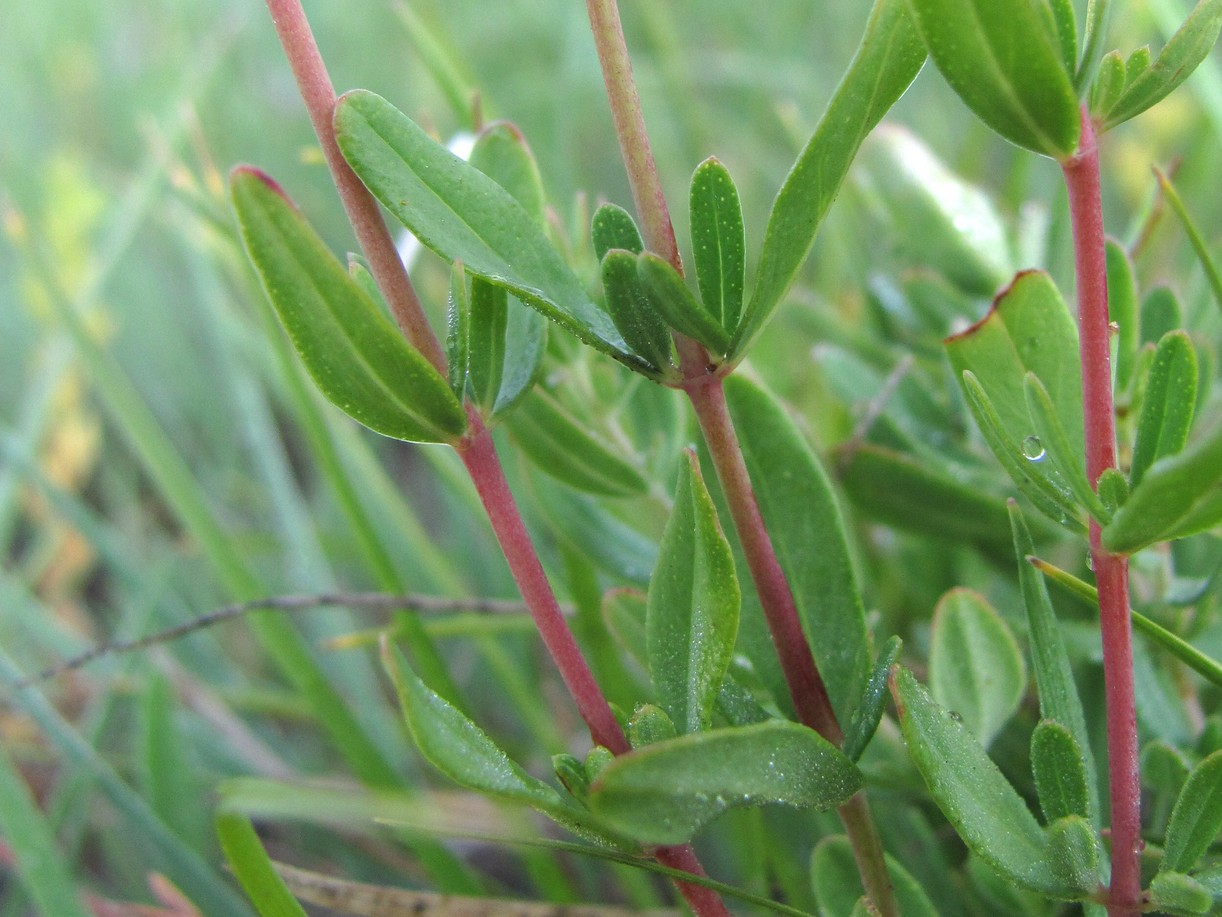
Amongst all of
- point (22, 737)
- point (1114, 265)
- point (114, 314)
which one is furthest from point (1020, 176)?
point (114, 314)

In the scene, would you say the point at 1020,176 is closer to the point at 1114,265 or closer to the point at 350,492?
the point at 1114,265

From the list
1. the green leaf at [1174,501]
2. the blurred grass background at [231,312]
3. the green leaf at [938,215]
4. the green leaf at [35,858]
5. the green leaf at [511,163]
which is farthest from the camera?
the blurred grass background at [231,312]

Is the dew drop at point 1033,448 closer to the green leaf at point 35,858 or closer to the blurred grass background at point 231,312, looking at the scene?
the blurred grass background at point 231,312

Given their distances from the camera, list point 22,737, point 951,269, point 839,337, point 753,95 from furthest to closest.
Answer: point 753,95, point 22,737, point 839,337, point 951,269

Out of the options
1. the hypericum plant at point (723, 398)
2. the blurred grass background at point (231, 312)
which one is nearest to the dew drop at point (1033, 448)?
the hypericum plant at point (723, 398)

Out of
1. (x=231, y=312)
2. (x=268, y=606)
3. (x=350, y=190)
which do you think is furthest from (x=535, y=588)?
(x=231, y=312)

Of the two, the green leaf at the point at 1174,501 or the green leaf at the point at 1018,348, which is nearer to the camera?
the green leaf at the point at 1174,501

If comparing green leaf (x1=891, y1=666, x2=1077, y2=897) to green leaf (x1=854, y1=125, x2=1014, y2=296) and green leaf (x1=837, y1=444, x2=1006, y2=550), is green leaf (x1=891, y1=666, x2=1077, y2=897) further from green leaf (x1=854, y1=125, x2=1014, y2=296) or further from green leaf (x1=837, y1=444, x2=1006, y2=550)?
green leaf (x1=854, y1=125, x2=1014, y2=296)
